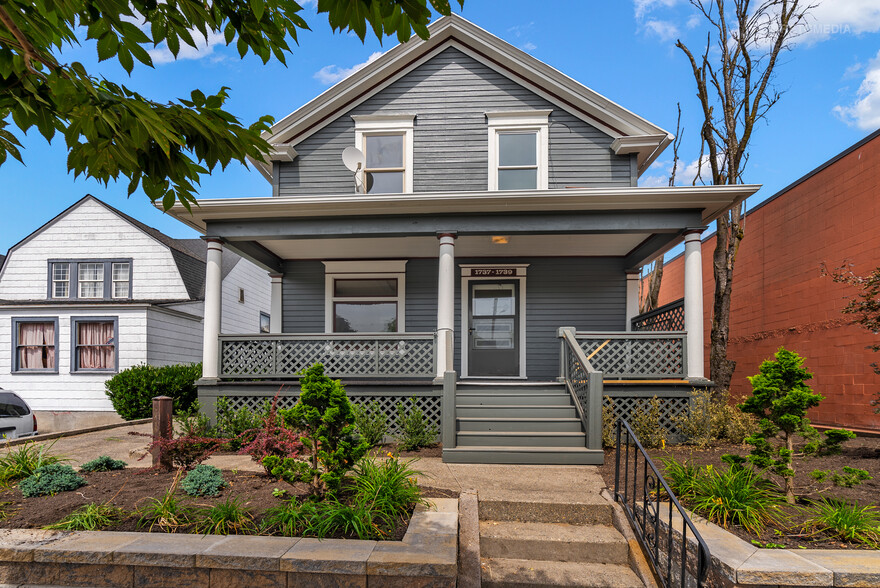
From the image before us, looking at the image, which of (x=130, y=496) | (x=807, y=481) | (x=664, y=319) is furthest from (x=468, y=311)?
(x=130, y=496)

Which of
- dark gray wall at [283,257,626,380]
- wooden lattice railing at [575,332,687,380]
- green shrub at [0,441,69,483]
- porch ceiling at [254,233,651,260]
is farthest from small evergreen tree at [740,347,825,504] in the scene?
green shrub at [0,441,69,483]

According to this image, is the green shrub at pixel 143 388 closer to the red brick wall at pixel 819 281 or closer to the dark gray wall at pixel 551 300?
the dark gray wall at pixel 551 300

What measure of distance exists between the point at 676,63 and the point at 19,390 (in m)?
19.7

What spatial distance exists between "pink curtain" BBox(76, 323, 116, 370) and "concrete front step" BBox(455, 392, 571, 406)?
11.1m

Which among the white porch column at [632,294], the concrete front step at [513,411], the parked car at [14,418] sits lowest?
the parked car at [14,418]

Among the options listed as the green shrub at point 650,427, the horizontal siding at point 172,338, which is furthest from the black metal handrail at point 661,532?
the horizontal siding at point 172,338

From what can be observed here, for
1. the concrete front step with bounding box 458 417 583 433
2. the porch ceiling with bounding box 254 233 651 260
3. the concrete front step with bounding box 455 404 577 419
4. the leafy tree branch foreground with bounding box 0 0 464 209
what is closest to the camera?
the leafy tree branch foreground with bounding box 0 0 464 209

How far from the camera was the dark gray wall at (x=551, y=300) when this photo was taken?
33.4 feet

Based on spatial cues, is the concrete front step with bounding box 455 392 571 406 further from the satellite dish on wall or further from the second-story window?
the second-story window

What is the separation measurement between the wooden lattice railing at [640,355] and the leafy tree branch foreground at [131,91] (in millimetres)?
6345

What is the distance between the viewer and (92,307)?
13469 millimetres

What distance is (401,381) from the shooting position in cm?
794

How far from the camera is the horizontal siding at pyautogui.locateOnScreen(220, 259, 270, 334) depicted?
1616 cm

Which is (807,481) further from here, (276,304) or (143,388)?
(143,388)
